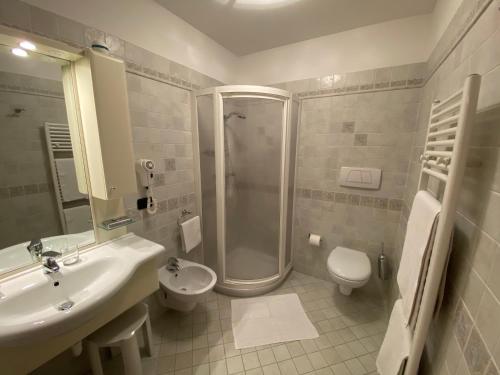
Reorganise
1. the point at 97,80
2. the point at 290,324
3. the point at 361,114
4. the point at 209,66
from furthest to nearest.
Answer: the point at 209,66 < the point at 361,114 < the point at 290,324 < the point at 97,80

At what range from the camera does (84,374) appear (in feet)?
4.36

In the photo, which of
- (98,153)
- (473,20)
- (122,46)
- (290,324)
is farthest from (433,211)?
(122,46)

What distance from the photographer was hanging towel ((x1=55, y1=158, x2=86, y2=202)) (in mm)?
1140

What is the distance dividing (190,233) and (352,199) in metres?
1.61

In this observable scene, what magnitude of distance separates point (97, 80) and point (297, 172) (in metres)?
1.82

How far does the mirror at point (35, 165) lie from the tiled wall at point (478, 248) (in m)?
1.78

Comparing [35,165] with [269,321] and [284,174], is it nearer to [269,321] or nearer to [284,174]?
[284,174]

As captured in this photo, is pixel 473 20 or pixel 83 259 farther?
pixel 83 259

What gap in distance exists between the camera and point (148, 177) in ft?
4.94

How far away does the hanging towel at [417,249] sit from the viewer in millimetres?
797

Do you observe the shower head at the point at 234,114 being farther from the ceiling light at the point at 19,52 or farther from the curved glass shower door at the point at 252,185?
the ceiling light at the point at 19,52

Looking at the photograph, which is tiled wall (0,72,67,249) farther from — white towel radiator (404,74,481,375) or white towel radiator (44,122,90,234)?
white towel radiator (404,74,481,375)

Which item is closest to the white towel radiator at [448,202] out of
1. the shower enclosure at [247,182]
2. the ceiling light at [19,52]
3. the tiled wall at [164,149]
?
the shower enclosure at [247,182]

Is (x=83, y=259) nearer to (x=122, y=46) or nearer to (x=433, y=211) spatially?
(x=122, y=46)
